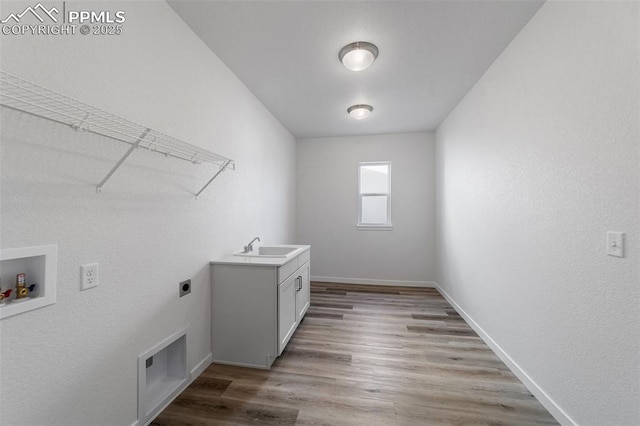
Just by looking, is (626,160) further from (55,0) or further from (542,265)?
(55,0)

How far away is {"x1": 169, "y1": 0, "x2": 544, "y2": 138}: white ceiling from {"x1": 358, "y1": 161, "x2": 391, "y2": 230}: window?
154 cm

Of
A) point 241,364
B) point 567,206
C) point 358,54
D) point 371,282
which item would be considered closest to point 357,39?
point 358,54

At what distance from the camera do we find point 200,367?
2.14 meters

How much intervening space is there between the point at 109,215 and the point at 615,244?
2.64 m

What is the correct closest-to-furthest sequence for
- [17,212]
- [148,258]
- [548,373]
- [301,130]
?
[17,212]
[148,258]
[548,373]
[301,130]

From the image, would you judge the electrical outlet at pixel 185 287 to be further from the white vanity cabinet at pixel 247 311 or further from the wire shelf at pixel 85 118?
the wire shelf at pixel 85 118

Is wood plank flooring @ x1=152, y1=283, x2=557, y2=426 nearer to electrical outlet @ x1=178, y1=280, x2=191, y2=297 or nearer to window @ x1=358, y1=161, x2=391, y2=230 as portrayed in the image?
electrical outlet @ x1=178, y1=280, x2=191, y2=297

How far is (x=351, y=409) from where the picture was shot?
1.78 metres

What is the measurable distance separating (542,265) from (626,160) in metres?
0.84

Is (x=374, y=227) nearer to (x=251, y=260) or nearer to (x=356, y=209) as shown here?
(x=356, y=209)

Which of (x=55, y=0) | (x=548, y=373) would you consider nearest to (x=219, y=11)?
(x=55, y=0)

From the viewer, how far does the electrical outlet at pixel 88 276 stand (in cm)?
127

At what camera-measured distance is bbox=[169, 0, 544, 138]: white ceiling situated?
183 centimetres

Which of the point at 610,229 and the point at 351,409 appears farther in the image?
the point at 351,409
